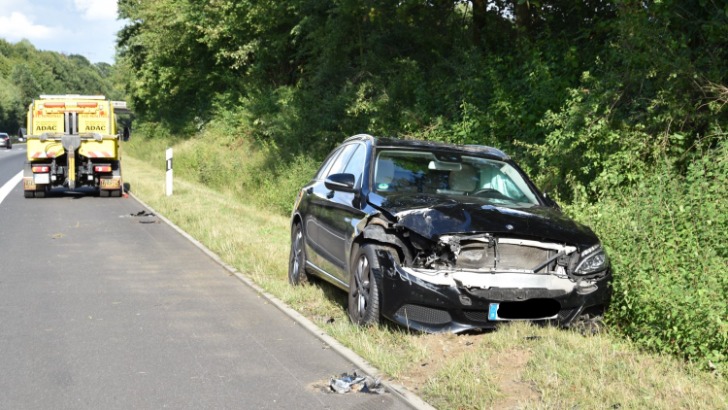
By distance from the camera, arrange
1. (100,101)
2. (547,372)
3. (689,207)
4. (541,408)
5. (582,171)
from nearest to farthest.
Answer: (541,408) → (547,372) → (689,207) → (582,171) → (100,101)

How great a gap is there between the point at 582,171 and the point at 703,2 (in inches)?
102

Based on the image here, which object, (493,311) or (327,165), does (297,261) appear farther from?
(493,311)

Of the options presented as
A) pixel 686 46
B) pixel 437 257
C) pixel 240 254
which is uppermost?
pixel 686 46

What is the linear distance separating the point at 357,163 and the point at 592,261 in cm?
267

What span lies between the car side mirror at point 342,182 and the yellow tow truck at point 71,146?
1720 centimetres

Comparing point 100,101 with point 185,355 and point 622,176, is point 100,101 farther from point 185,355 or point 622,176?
point 185,355

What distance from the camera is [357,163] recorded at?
862 cm

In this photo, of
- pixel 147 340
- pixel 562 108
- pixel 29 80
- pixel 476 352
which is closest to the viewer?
pixel 476 352

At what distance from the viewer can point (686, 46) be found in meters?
10.3

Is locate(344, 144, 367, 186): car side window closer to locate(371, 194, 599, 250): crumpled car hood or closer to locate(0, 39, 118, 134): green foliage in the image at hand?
locate(371, 194, 599, 250): crumpled car hood

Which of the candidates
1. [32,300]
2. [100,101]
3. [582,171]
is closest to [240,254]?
[32,300]

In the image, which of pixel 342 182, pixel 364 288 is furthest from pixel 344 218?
pixel 364 288

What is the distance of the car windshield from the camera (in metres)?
8.02

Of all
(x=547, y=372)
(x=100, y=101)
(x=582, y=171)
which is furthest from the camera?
(x=100, y=101)
